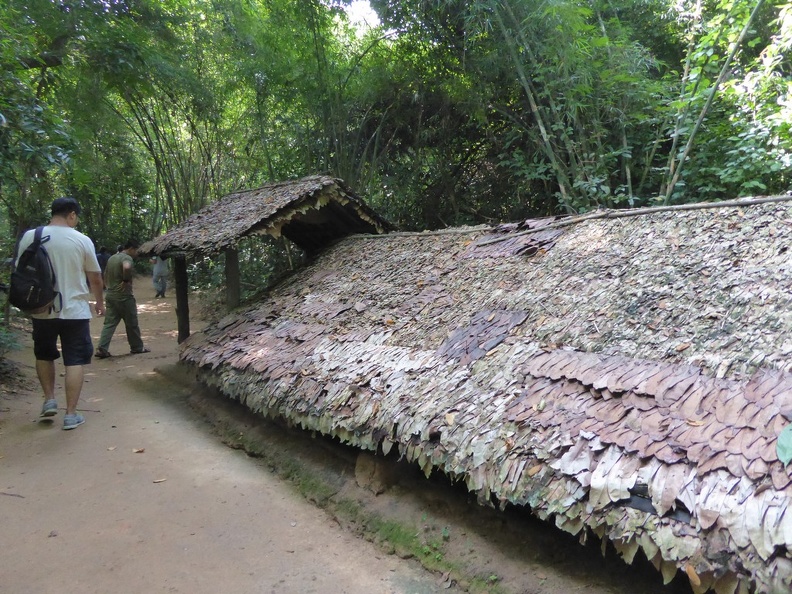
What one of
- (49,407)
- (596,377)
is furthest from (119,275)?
(596,377)

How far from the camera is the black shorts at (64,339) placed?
14.4 feet

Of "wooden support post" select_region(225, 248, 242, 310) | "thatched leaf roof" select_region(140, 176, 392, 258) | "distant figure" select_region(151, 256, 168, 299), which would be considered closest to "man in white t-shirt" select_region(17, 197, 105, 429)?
"thatched leaf roof" select_region(140, 176, 392, 258)

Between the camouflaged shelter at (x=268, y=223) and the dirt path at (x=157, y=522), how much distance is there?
2118 millimetres

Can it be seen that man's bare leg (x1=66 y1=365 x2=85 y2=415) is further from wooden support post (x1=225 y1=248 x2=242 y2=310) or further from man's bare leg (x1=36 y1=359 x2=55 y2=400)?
wooden support post (x1=225 y1=248 x2=242 y2=310)

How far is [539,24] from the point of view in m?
6.62

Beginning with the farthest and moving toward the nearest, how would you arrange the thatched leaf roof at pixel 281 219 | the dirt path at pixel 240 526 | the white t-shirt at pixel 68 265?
the thatched leaf roof at pixel 281 219 < the white t-shirt at pixel 68 265 < the dirt path at pixel 240 526

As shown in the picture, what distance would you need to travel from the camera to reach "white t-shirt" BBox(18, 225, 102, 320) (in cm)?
436

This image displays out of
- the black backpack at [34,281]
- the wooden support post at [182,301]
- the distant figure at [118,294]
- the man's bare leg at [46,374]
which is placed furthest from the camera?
the distant figure at [118,294]

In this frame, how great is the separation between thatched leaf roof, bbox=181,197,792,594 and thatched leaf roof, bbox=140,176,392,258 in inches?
67.1

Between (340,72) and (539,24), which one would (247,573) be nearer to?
(539,24)

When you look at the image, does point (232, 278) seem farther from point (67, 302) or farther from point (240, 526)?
point (240, 526)

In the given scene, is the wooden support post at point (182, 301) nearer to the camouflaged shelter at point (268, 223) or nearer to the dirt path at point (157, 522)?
the camouflaged shelter at point (268, 223)

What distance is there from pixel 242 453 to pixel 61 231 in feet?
8.09

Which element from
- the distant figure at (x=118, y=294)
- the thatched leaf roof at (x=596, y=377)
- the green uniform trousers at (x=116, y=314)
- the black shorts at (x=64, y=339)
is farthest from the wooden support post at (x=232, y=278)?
the black shorts at (x=64, y=339)
